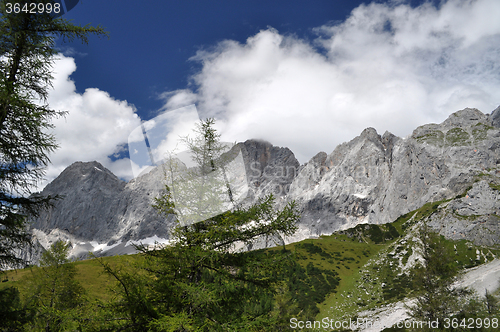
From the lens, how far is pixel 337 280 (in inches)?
2749

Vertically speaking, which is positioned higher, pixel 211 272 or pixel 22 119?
pixel 22 119

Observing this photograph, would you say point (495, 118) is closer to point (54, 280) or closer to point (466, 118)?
point (466, 118)

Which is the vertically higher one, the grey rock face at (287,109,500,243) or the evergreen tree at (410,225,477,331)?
the grey rock face at (287,109,500,243)

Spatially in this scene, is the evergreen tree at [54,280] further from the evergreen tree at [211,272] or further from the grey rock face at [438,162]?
the grey rock face at [438,162]

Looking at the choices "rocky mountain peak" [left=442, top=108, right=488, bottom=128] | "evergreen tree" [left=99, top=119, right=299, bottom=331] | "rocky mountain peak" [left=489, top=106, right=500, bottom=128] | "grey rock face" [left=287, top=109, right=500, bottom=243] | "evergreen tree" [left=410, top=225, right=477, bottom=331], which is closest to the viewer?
"evergreen tree" [left=99, top=119, right=299, bottom=331]

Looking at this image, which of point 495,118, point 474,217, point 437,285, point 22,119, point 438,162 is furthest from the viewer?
point 495,118

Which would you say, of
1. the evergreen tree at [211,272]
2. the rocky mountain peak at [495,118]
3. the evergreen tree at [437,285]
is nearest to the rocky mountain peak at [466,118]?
the rocky mountain peak at [495,118]

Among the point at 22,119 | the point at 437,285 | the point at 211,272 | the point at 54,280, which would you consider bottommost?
the point at 437,285

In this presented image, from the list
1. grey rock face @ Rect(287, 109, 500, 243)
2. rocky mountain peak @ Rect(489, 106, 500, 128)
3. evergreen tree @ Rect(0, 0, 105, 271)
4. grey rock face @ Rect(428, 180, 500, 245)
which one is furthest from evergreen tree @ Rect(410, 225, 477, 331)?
rocky mountain peak @ Rect(489, 106, 500, 128)

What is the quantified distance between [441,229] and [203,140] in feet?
323

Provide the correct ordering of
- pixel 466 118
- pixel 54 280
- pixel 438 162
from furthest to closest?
pixel 466 118 < pixel 438 162 < pixel 54 280

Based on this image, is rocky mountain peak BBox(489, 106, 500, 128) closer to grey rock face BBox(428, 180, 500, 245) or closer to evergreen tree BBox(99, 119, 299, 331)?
grey rock face BBox(428, 180, 500, 245)

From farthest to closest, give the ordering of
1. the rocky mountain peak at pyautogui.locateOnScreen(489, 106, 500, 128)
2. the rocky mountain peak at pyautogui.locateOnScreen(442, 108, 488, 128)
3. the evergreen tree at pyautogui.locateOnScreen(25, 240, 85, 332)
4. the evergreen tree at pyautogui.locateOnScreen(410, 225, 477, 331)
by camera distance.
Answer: the rocky mountain peak at pyautogui.locateOnScreen(442, 108, 488, 128) → the rocky mountain peak at pyautogui.locateOnScreen(489, 106, 500, 128) → the evergreen tree at pyautogui.locateOnScreen(410, 225, 477, 331) → the evergreen tree at pyautogui.locateOnScreen(25, 240, 85, 332)

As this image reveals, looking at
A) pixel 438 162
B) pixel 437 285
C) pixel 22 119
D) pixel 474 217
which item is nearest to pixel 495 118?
pixel 438 162
